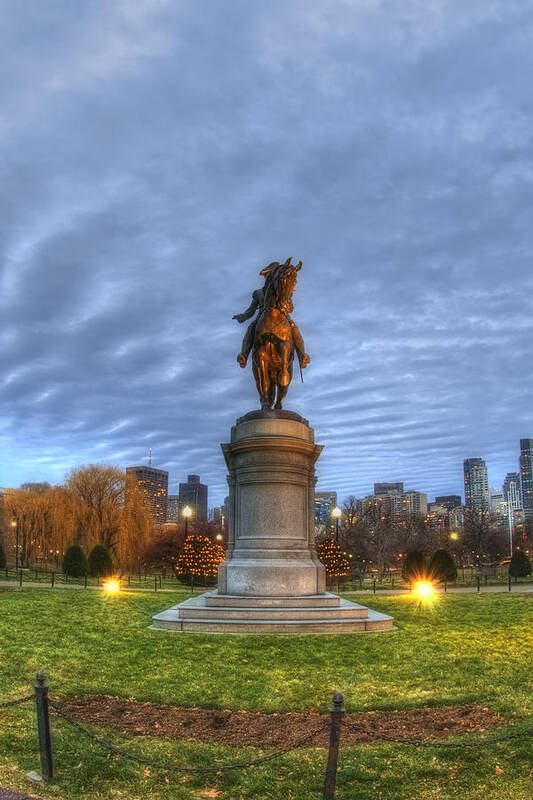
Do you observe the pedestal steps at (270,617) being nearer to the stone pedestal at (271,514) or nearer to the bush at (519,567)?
the stone pedestal at (271,514)

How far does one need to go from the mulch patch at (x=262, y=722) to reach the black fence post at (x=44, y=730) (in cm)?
150

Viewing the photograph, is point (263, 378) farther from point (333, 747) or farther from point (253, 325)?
point (333, 747)

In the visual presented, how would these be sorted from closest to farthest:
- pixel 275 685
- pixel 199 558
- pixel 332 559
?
pixel 275 685 < pixel 332 559 < pixel 199 558

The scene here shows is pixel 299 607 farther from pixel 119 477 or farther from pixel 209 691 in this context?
pixel 119 477

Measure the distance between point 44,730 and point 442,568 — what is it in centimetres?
3627

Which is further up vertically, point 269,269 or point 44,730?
point 269,269

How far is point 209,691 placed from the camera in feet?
31.3

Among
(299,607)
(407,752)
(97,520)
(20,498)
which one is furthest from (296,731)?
(20,498)

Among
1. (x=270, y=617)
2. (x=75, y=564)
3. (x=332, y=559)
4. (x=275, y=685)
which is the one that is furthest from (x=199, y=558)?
(x=275, y=685)

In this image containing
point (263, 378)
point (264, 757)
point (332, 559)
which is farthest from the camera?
point (332, 559)

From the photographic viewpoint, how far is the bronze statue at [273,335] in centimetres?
1859

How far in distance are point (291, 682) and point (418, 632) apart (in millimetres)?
4483

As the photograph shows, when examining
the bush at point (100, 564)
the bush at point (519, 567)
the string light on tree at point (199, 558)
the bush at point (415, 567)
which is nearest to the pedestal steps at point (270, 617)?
the string light on tree at point (199, 558)

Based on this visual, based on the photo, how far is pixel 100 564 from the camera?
41000 millimetres
